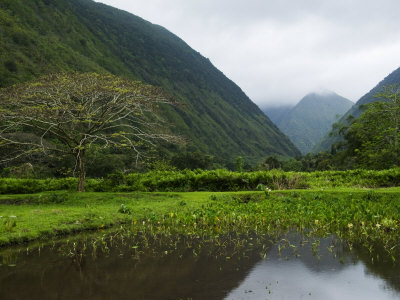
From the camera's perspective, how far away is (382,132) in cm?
3325

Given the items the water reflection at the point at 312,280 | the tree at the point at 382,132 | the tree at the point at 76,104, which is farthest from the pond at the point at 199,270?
the tree at the point at 382,132

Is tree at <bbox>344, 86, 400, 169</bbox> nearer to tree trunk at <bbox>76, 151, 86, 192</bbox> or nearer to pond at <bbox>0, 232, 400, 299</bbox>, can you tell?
pond at <bbox>0, 232, 400, 299</bbox>

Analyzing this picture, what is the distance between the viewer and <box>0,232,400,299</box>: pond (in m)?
5.87

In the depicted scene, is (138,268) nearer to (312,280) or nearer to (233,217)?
(312,280)

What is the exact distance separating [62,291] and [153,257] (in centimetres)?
246

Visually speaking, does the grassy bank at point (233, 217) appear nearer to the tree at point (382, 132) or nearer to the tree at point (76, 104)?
the tree at point (76, 104)

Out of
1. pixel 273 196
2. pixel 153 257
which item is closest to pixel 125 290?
pixel 153 257

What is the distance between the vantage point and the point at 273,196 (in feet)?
54.9

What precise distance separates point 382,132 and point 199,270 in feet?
108

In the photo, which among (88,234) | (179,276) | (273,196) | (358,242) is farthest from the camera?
(273,196)

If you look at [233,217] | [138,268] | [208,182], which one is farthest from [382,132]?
[138,268]

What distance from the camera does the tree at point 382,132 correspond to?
31.8m

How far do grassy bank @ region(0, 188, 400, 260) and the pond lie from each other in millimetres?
1107

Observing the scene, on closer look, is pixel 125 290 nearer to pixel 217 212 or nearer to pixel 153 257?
pixel 153 257
